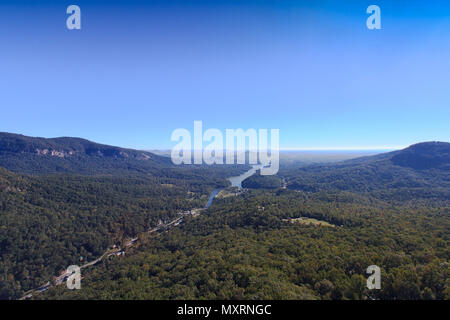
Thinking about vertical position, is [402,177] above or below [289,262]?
above

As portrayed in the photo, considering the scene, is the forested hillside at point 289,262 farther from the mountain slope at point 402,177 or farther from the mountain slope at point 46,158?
the mountain slope at point 46,158

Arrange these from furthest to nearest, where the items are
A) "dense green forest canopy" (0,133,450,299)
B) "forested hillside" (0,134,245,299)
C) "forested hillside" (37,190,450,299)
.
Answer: "forested hillside" (0,134,245,299) < "dense green forest canopy" (0,133,450,299) < "forested hillside" (37,190,450,299)

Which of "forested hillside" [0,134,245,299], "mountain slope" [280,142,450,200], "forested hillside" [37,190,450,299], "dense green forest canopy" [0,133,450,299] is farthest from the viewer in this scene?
"mountain slope" [280,142,450,200]

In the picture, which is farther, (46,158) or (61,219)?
(46,158)

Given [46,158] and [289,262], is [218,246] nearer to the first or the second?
[289,262]

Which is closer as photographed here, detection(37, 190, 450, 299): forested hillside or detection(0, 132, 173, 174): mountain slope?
detection(37, 190, 450, 299): forested hillside

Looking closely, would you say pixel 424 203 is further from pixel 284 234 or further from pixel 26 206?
pixel 26 206

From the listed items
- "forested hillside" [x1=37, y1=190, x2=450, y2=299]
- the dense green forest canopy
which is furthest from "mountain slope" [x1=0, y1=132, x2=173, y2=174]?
"forested hillside" [x1=37, y1=190, x2=450, y2=299]

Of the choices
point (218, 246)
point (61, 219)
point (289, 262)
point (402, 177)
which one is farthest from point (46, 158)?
point (402, 177)

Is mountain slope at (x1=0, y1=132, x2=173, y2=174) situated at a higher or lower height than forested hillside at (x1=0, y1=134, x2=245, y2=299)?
higher

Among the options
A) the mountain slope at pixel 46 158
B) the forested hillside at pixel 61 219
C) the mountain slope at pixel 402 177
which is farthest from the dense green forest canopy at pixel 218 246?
the mountain slope at pixel 46 158

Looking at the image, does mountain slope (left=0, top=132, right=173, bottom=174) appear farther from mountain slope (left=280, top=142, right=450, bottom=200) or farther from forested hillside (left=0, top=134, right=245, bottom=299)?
mountain slope (left=280, top=142, right=450, bottom=200)
